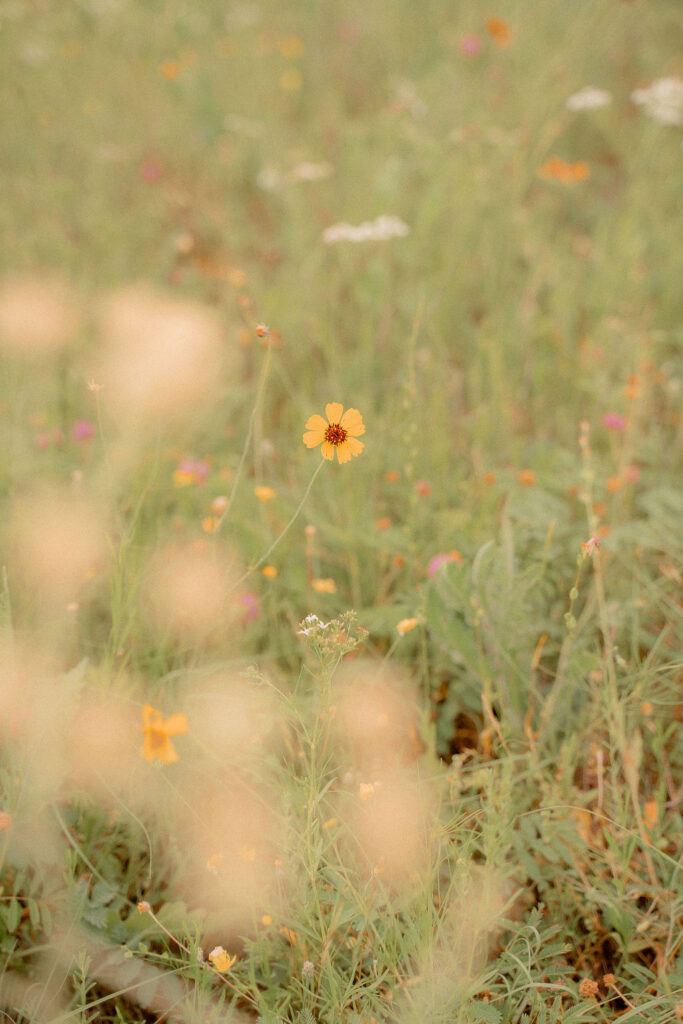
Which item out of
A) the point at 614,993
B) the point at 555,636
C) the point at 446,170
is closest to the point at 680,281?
the point at 446,170

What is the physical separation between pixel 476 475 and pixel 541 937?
0.95 m

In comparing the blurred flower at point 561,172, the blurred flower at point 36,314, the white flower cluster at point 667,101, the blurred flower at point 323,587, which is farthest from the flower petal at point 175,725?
the white flower cluster at point 667,101

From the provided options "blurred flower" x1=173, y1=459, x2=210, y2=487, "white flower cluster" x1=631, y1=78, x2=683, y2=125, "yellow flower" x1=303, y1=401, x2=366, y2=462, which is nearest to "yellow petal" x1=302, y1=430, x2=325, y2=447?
"yellow flower" x1=303, y1=401, x2=366, y2=462

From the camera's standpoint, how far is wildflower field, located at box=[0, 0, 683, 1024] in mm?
953

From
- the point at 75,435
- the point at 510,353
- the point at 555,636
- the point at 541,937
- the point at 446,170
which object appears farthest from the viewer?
the point at 446,170

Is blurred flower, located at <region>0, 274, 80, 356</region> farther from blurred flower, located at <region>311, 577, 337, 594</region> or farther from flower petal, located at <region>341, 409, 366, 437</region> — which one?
flower petal, located at <region>341, 409, 366, 437</region>

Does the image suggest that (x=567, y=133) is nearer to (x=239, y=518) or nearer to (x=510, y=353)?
(x=510, y=353)

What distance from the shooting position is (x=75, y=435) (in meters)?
1.66

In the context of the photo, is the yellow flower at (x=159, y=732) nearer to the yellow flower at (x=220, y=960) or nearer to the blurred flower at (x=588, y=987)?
the yellow flower at (x=220, y=960)

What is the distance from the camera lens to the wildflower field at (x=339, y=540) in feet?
3.13

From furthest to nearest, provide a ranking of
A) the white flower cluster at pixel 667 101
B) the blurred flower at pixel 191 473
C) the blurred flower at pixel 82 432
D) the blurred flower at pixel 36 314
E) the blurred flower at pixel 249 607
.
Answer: the white flower cluster at pixel 667 101 → the blurred flower at pixel 36 314 → the blurred flower at pixel 82 432 → the blurred flower at pixel 191 473 → the blurred flower at pixel 249 607

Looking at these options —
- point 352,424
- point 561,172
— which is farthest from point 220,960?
point 561,172

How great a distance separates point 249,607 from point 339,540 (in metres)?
0.32

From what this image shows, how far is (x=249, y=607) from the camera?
1321 mm
